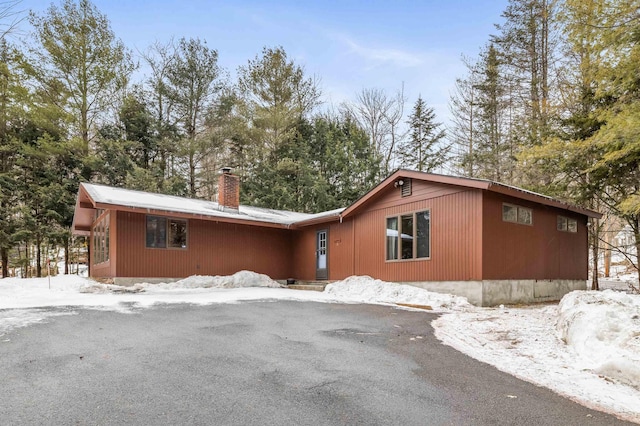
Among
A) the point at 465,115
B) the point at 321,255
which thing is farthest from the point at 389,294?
the point at 465,115

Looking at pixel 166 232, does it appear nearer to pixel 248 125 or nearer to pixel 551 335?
pixel 551 335

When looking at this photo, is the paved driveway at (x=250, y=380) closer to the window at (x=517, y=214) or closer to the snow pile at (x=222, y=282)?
the window at (x=517, y=214)

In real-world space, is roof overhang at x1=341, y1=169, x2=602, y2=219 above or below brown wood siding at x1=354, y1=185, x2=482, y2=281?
above

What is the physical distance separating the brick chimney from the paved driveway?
932cm

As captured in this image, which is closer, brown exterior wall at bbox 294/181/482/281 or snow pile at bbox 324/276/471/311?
snow pile at bbox 324/276/471/311

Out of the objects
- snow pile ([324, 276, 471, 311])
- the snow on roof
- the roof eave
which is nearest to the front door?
the snow on roof

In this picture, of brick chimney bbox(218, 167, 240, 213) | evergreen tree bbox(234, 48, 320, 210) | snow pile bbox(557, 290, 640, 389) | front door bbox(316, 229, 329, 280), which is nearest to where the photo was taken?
snow pile bbox(557, 290, 640, 389)

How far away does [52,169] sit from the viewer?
1867 centimetres

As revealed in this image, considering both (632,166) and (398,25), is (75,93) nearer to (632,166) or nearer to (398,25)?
Result: (398,25)

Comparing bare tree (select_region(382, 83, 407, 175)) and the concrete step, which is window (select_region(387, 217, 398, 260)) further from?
bare tree (select_region(382, 83, 407, 175))

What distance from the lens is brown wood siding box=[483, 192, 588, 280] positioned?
31.1ft

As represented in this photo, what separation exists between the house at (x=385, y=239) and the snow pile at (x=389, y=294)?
0.44 meters

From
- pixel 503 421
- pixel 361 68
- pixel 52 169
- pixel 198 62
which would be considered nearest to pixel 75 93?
pixel 52 169

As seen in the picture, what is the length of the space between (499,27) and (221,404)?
64.9 feet
